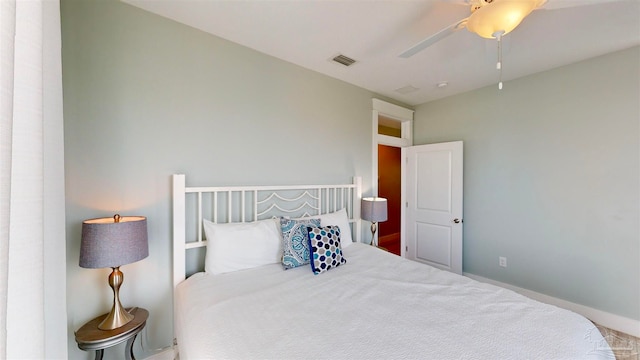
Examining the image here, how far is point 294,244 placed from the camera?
2076 millimetres

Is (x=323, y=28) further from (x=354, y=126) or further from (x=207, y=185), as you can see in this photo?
(x=207, y=185)

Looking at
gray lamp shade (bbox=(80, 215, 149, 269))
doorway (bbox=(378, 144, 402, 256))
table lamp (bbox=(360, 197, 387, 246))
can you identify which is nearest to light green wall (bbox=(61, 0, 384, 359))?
gray lamp shade (bbox=(80, 215, 149, 269))

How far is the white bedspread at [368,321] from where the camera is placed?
1.09 metres

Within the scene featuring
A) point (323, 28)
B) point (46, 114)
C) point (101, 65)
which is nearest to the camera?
point (46, 114)

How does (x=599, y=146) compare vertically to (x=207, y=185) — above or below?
above

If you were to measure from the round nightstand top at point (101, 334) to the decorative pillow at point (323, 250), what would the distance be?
1.19 metres

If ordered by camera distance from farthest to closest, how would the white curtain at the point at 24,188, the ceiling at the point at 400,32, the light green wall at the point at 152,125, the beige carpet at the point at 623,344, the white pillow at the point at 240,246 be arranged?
the beige carpet at the point at 623,344
the white pillow at the point at 240,246
the ceiling at the point at 400,32
the light green wall at the point at 152,125
the white curtain at the point at 24,188

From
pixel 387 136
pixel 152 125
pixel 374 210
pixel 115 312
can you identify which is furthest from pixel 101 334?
pixel 387 136

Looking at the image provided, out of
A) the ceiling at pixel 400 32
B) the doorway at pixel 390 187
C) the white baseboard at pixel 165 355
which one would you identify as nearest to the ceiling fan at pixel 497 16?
the ceiling at pixel 400 32

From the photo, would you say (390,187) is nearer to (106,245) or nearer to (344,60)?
(344,60)

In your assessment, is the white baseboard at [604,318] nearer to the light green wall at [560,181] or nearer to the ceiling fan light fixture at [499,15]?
the light green wall at [560,181]

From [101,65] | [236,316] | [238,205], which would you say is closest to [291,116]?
[238,205]

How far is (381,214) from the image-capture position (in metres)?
3.00

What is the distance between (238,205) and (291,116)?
3.57ft
